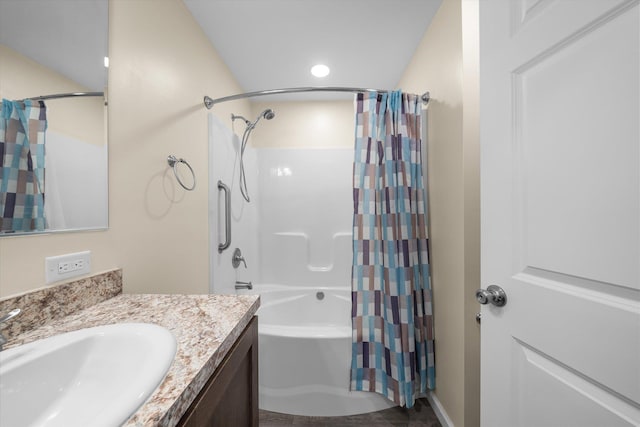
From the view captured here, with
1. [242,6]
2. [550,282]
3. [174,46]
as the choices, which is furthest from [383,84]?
[550,282]

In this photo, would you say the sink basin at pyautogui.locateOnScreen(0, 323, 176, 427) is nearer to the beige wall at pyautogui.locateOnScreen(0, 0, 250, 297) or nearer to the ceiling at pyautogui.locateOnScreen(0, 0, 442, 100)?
the beige wall at pyautogui.locateOnScreen(0, 0, 250, 297)

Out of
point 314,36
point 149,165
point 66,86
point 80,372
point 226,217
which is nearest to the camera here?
point 80,372

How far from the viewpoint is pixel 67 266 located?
2.58ft

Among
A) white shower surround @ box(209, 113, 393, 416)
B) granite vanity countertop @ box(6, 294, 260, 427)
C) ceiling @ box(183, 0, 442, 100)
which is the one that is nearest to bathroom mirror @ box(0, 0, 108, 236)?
granite vanity countertop @ box(6, 294, 260, 427)

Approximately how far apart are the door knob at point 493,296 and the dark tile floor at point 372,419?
46.2 inches

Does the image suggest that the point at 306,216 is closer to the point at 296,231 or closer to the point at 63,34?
the point at 296,231

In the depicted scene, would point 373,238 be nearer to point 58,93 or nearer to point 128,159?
point 128,159

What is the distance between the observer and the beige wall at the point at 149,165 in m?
0.85

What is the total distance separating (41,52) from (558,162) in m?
1.46

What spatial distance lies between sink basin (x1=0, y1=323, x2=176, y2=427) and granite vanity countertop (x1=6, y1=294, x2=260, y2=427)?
0.09ft

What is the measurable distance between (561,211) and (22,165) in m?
1.42

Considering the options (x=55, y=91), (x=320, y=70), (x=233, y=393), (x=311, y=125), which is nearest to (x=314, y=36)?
(x=320, y=70)

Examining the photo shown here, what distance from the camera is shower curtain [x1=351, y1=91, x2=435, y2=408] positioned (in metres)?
1.57

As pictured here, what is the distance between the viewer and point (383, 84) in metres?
2.32
